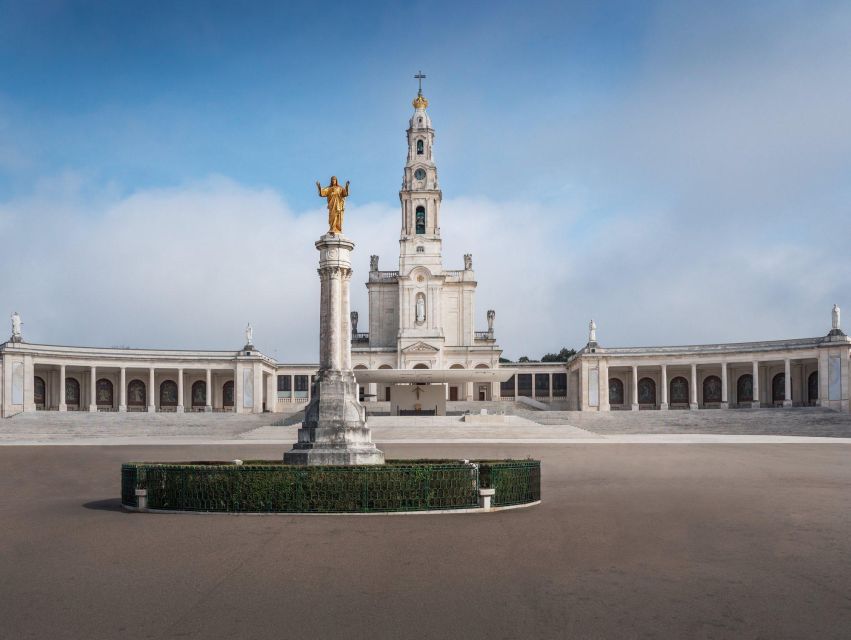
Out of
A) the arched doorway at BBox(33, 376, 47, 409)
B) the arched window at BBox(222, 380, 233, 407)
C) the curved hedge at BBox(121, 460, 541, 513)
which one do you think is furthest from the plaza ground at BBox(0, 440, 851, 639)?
the arched window at BBox(222, 380, 233, 407)

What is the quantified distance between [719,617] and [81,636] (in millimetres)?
7277

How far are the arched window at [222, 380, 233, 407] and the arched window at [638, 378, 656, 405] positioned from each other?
44.6 meters

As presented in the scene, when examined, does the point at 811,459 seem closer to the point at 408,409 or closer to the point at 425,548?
the point at 425,548

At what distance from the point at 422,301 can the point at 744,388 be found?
34620mm

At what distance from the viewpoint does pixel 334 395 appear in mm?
24422

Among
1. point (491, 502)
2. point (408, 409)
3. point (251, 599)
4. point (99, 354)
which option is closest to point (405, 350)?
point (408, 409)

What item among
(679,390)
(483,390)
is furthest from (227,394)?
(679,390)

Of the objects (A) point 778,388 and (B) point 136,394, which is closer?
(A) point 778,388

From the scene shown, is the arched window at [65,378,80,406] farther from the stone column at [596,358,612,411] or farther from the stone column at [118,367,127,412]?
the stone column at [596,358,612,411]

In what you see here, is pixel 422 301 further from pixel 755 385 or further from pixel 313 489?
pixel 313 489

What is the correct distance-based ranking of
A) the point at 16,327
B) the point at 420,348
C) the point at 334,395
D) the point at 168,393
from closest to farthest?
1. the point at 334,395
2. the point at 16,327
3. the point at 420,348
4. the point at 168,393

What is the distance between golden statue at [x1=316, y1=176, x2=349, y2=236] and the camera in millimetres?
25816

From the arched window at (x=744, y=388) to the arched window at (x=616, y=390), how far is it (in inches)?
479

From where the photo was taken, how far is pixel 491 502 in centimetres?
1864
